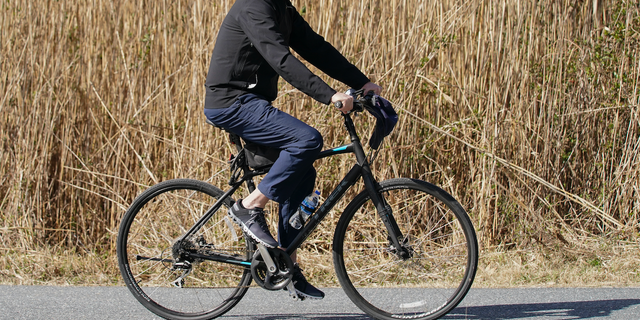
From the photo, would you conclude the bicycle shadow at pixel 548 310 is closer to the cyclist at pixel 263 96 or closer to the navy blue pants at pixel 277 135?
the cyclist at pixel 263 96

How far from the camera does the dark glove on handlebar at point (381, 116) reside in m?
3.05

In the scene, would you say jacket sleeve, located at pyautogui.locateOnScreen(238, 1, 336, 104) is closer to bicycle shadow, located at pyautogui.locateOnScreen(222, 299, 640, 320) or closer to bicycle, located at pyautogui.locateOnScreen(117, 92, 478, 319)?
bicycle, located at pyautogui.locateOnScreen(117, 92, 478, 319)

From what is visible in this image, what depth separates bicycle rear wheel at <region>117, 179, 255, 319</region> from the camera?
3410 millimetres

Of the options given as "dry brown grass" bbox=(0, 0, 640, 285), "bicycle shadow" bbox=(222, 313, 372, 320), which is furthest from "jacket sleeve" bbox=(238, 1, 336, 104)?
"dry brown grass" bbox=(0, 0, 640, 285)

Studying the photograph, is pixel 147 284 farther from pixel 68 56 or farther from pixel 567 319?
pixel 68 56

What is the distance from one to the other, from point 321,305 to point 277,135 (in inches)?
49.3

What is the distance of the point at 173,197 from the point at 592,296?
2.58 meters

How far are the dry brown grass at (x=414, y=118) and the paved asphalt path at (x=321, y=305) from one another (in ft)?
2.59

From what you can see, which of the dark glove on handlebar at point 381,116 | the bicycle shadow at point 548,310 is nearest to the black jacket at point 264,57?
the dark glove on handlebar at point 381,116

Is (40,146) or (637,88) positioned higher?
(637,88)

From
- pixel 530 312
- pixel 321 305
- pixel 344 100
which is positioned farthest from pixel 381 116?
pixel 530 312

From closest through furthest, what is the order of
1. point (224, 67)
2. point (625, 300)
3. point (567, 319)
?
point (224, 67)
point (567, 319)
point (625, 300)

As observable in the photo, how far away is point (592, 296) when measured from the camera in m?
3.89

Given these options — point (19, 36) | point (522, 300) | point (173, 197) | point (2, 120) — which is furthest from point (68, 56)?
point (522, 300)
